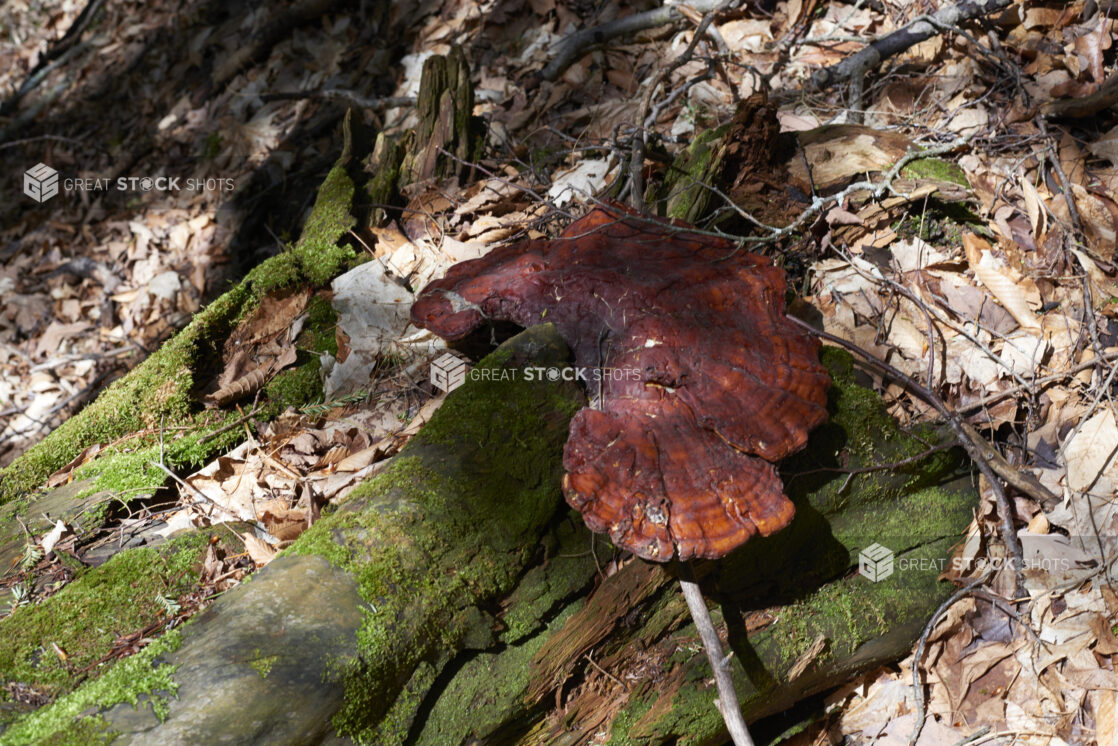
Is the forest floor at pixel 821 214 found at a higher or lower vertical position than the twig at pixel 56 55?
lower

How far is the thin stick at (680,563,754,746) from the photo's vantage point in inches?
92.4

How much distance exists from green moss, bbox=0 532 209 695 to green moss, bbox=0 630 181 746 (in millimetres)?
229

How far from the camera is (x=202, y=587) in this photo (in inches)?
97.1

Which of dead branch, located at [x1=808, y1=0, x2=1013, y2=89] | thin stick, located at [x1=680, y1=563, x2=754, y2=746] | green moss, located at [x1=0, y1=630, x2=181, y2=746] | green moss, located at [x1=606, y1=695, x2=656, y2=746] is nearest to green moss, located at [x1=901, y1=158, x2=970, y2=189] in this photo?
dead branch, located at [x1=808, y1=0, x2=1013, y2=89]

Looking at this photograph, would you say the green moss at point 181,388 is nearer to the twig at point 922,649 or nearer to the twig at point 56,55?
the twig at point 922,649

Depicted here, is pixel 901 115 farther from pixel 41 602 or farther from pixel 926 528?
pixel 41 602

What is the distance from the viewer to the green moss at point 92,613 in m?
2.06

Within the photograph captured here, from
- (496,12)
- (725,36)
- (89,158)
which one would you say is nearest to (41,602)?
(725,36)

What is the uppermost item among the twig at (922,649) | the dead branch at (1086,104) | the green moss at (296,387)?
the green moss at (296,387)

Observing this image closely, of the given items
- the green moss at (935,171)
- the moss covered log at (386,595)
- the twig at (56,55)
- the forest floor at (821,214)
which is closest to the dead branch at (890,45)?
the forest floor at (821,214)

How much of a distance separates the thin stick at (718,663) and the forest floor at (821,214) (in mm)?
1197

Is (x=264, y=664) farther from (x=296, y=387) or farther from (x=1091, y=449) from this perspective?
(x=1091, y=449)

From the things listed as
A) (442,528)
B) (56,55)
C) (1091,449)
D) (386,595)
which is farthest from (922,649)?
(56,55)

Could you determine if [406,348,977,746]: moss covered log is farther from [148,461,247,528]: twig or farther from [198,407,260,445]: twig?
[198,407,260,445]: twig
